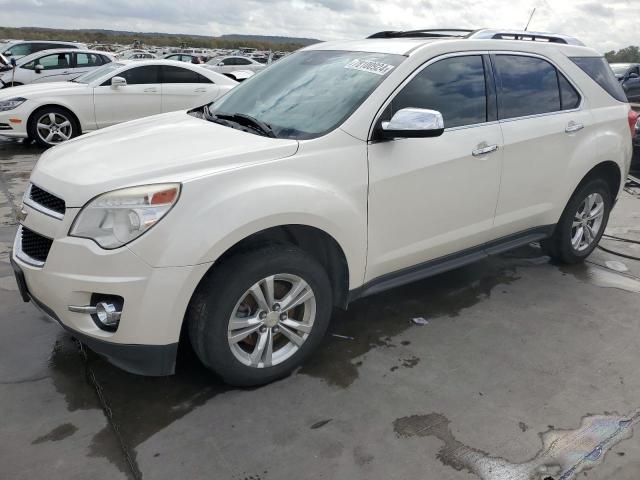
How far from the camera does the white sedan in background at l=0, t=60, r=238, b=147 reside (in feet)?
29.0

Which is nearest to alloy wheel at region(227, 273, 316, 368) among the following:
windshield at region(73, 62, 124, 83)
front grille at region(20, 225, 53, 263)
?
front grille at region(20, 225, 53, 263)

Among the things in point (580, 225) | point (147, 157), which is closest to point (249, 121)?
point (147, 157)

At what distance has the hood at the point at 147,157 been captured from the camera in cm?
253

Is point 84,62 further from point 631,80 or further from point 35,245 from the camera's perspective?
point 631,80

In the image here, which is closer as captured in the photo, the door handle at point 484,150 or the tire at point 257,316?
the tire at point 257,316

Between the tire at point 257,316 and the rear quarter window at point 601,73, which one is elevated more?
the rear quarter window at point 601,73

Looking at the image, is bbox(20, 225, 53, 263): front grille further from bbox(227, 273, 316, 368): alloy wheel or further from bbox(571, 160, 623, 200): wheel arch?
bbox(571, 160, 623, 200): wheel arch

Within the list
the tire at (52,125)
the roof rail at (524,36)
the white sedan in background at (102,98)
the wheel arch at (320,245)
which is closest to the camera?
the wheel arch at (320,245)

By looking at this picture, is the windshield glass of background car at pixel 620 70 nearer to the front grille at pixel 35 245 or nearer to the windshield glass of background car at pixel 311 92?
the windshield glass of background car at pixel 311 92

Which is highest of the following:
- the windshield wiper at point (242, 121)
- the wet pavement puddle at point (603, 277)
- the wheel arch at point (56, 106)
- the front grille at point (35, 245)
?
the windshield wiper at point (242, 121)

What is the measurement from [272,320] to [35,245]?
1224 mm

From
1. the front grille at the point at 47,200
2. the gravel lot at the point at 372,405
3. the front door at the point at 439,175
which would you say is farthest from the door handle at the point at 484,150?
the front grille at the point at 47,200

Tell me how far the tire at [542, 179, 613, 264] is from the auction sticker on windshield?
207 centimetres

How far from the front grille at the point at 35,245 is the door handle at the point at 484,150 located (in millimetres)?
2469
